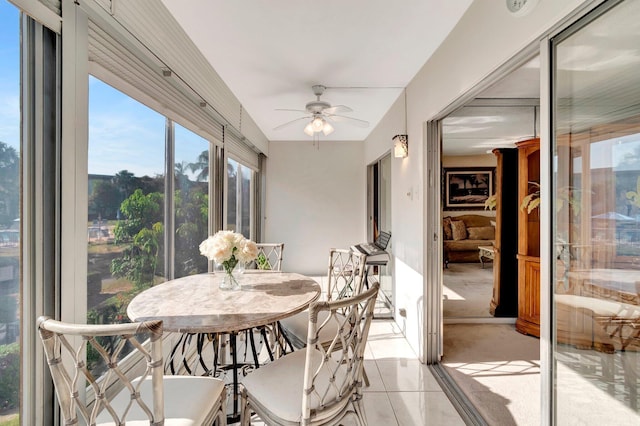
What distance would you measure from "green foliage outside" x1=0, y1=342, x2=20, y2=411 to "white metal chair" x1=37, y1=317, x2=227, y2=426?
0.13 meters

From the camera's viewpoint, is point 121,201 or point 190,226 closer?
point 121,201

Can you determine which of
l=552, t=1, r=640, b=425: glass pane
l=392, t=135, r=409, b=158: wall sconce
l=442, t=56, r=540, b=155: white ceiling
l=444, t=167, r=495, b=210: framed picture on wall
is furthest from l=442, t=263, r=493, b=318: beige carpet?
l=552, t=1, r=640, b=425: glass pane

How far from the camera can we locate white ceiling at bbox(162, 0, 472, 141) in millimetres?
1885

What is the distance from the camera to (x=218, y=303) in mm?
1604

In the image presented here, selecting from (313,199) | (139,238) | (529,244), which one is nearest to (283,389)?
(139,238)

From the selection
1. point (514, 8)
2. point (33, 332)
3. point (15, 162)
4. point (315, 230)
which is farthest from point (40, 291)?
point (315, 230)

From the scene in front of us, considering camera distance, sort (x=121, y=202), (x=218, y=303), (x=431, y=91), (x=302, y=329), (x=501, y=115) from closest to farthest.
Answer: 1. (x=218, y=303)
2. (x=121, y=202)
3. (x=302, y=329)
4. (x=431, y=91)
5. (x=501, y=115)

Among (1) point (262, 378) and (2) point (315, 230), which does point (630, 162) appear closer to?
(1) point (262, 378)

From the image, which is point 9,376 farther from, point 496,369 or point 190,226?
point 496,369

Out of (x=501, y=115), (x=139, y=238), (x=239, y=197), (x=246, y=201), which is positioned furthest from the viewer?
(x=246, y=201)

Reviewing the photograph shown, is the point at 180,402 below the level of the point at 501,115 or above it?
below

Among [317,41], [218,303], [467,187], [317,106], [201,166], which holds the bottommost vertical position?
[218,303]

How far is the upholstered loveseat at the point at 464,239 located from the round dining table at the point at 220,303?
5673 mm

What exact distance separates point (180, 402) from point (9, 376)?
612 mm
